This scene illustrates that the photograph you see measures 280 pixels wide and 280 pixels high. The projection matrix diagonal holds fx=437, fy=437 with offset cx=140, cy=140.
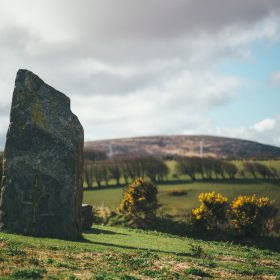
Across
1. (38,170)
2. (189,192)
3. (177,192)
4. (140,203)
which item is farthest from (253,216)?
(189,192)

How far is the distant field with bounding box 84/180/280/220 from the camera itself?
88562 millimetres

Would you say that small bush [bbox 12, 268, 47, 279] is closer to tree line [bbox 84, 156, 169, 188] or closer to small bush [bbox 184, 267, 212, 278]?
small bush [bbox 184, 267, 212, 278]

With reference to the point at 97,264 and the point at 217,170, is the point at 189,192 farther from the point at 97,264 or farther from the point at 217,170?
the point at 97,264

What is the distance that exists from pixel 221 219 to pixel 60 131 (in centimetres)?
3759

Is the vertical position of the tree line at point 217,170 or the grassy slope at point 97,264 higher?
the tree line at point 217,170

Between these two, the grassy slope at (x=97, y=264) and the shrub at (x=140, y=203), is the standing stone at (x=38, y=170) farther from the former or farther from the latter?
the shrub at (x=140, y=203)

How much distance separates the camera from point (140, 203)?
63.6m

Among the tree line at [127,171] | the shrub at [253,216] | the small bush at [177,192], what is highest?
the tree line at [127,171]

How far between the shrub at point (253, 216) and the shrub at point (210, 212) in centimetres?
150

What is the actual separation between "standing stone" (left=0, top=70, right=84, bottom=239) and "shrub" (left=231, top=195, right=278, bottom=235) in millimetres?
34095

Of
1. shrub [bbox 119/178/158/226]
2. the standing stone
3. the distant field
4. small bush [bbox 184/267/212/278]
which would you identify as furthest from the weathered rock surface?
the distant field

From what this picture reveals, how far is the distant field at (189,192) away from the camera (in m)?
88.6

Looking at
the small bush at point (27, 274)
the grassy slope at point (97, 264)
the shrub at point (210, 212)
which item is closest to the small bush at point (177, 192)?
the shrub at point (210, 212)

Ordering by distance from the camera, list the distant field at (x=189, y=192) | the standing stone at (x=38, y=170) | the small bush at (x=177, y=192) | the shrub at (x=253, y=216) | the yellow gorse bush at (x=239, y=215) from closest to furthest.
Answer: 1. the standing stone at (x=38, y=170)
2. the shrub at (x=253, y=216)
3. the yellow gorse bush at (x=239, y=215)
4. the distant field at (x=189, y=192)
5. the small bush at (x=177, y=192)
